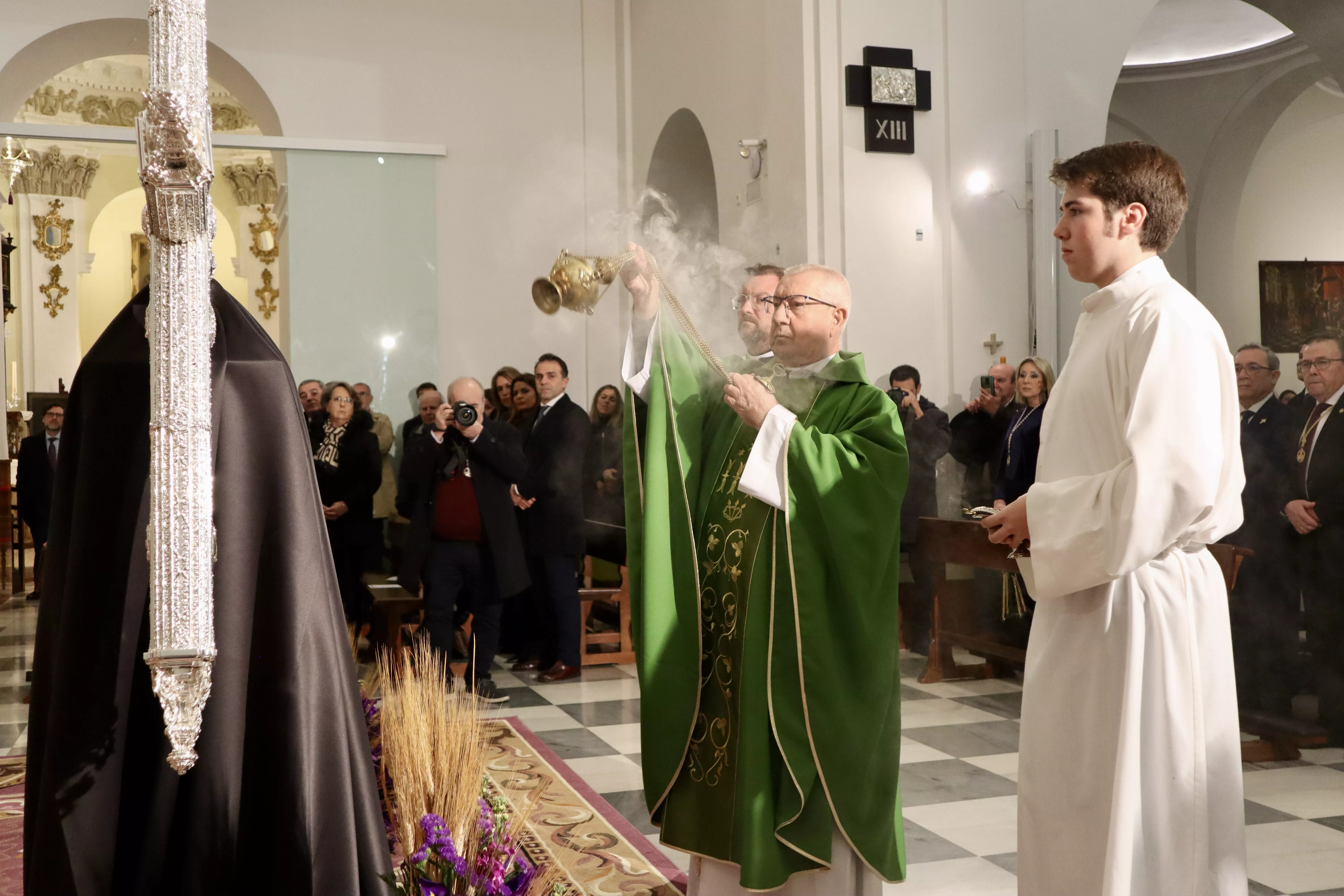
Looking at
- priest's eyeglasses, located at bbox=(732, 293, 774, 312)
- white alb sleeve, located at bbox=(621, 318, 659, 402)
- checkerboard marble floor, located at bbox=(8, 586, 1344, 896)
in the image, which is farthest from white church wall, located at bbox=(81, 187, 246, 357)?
white alb sleeve, located at bbox=(621, 318, 659, 402)

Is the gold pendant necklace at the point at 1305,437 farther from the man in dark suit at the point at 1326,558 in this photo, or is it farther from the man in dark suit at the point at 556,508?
the man in dark suit at the point at 556,508

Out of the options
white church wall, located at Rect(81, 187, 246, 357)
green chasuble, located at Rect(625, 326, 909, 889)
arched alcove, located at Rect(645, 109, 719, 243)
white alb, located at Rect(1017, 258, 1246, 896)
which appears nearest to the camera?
white alb, located at Rect(1017, 258, 1246, 896)

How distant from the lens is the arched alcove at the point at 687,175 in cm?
1037

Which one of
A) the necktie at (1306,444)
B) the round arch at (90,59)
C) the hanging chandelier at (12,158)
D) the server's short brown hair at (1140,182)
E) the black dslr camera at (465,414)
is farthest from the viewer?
the round arch at (90,59)

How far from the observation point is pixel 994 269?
7.90 m

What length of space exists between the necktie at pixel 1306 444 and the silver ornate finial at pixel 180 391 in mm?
5497

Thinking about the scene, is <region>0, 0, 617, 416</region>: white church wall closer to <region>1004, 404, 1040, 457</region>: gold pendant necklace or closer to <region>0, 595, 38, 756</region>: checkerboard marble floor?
<region>0, 595, 38, 756</region>: checkerboard marble floor

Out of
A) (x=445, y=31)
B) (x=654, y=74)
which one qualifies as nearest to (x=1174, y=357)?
(x=654, y=74)

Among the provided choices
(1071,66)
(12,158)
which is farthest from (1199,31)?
(12,158)

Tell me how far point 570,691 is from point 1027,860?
439 cm

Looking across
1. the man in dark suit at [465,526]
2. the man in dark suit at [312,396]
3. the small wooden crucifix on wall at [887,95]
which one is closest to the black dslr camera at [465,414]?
the man in dark suit at [465,526]

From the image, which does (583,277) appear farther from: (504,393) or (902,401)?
(504,393)

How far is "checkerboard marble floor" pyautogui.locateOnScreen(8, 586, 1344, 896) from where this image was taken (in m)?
3.74

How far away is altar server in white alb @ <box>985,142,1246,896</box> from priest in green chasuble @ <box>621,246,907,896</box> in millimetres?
458
